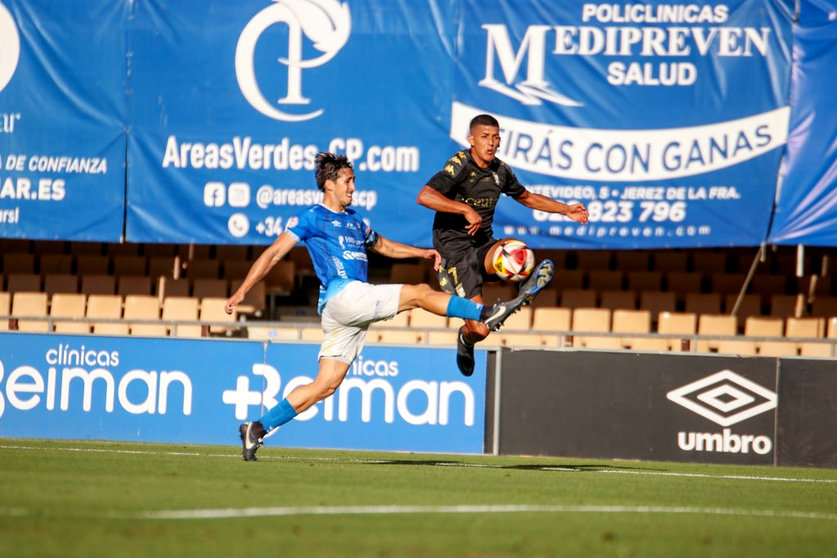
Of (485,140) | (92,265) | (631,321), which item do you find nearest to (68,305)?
(92,265)

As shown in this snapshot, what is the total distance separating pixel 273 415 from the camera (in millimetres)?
8828

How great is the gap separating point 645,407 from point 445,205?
4.36m

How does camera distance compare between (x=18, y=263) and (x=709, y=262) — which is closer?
(x=709, y=262)

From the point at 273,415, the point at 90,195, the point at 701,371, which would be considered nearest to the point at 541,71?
the point at 701,371

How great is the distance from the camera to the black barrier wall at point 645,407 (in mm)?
12250

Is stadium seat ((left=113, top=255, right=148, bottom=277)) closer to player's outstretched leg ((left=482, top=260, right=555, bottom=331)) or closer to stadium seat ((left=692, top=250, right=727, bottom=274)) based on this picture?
stadium seat ((left=692, top=250, right=727, bottom=274))

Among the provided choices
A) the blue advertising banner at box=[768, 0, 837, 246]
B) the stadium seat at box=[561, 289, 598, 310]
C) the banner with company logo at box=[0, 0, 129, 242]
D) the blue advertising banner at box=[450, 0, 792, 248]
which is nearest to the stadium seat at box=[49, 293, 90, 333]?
the banner with company logo at box=[0, 0, 129, 242]

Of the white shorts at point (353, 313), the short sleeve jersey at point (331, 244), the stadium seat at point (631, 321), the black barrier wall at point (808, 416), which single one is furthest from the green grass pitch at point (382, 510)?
the stadium seat at point (631, 321)

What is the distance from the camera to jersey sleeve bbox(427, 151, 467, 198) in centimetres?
938

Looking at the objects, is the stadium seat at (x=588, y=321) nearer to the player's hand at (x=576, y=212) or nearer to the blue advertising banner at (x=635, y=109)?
the blue advertising banner at (x=635, y=109)

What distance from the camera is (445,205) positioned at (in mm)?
9086

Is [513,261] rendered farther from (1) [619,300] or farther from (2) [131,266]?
(2) [131,266]

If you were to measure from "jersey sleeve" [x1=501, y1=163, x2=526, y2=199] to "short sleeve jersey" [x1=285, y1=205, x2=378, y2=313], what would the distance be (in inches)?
59.2

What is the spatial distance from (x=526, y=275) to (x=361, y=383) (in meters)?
4.28
